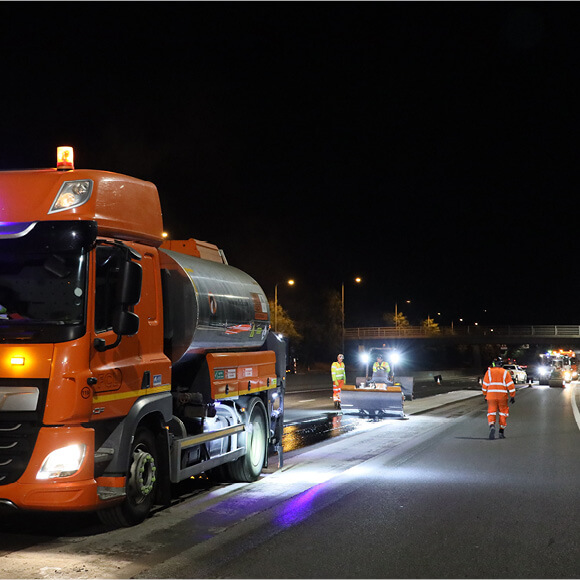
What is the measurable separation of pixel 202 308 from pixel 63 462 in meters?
2.62

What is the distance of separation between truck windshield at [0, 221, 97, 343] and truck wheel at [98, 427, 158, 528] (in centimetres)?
149

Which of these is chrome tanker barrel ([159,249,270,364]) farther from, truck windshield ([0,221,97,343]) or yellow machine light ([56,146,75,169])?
truck windshield ([0,221,97,343])

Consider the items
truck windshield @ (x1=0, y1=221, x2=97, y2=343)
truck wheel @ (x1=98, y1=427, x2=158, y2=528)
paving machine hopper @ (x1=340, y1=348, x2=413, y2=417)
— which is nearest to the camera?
truck windshield @ (x1=0, y1=221, x2=97, y2=343)

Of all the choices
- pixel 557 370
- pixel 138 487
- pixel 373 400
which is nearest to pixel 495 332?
pixel 557 370

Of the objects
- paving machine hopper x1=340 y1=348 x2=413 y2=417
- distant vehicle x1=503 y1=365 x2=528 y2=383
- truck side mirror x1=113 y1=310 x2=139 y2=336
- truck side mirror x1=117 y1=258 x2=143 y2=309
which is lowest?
distant vehicle x1=503 y1=365 x2=528 y2=383

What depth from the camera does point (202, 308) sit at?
8305mm

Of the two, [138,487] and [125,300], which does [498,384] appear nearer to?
[138,487]

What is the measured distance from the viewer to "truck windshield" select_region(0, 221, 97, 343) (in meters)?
6.33

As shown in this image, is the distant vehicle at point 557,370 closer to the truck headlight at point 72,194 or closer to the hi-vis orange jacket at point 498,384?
the hi-vis orange jacket at point 498,384

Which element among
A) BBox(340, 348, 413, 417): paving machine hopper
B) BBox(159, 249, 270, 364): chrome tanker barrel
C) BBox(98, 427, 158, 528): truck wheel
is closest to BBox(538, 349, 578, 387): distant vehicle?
BBox(340, 348, 413, 417): paving machine hopper

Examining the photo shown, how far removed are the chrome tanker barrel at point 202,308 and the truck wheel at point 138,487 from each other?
1.17 m

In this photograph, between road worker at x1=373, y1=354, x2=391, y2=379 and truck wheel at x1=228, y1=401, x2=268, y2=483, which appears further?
road worker at x1=373, y1=354, x2=391, y2=379

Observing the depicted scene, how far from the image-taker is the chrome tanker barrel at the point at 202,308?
8125 mm

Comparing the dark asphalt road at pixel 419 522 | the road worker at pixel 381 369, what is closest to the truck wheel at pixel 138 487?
the dark asphalt road at pixel 419 522
